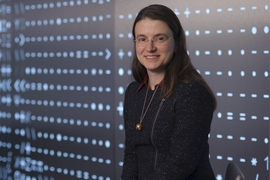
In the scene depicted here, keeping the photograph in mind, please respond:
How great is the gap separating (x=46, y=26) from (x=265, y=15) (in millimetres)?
1920

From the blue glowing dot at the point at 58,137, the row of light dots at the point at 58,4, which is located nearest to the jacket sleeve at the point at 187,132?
the row of light dots at the point at 58,4

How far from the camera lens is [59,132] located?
3742 mm

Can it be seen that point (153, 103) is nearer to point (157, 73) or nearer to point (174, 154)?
point (157, 73)

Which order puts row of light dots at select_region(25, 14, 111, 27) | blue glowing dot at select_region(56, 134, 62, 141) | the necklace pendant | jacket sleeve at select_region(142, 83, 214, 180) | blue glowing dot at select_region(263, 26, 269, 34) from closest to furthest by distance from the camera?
jacket sleeve at select_region(142, 83, 214, 180) → the necklace pendant → blue glowing dot at select_region(263, 26, 269, 34) → row of light dots at select_region(25, 14, 111, 27) → blue glowing dot at select_region(56, 134, 62, 141)

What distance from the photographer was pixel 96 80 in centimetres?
350

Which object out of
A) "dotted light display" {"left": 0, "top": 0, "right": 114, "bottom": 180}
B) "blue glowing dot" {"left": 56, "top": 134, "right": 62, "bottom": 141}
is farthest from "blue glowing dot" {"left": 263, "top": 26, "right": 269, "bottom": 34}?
"blue glowing dot" {"left": 56, "top": 134, "right": 62, "bottom": 141}

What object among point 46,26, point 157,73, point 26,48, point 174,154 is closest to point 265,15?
point 157,73

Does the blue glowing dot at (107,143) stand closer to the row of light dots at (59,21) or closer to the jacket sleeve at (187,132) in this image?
the row of light dots at (59,21)

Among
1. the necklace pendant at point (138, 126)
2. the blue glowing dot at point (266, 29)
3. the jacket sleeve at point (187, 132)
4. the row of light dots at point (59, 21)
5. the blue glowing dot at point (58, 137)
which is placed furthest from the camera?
the blue glowing dot at point (58, 137)

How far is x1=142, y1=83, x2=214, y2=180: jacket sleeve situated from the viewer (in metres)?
1.41

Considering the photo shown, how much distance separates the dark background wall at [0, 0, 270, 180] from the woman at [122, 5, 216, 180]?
1359 mm

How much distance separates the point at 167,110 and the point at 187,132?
0.12m

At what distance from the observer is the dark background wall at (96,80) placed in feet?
9.23

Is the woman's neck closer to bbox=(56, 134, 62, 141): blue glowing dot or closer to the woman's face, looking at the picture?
the woman's face
